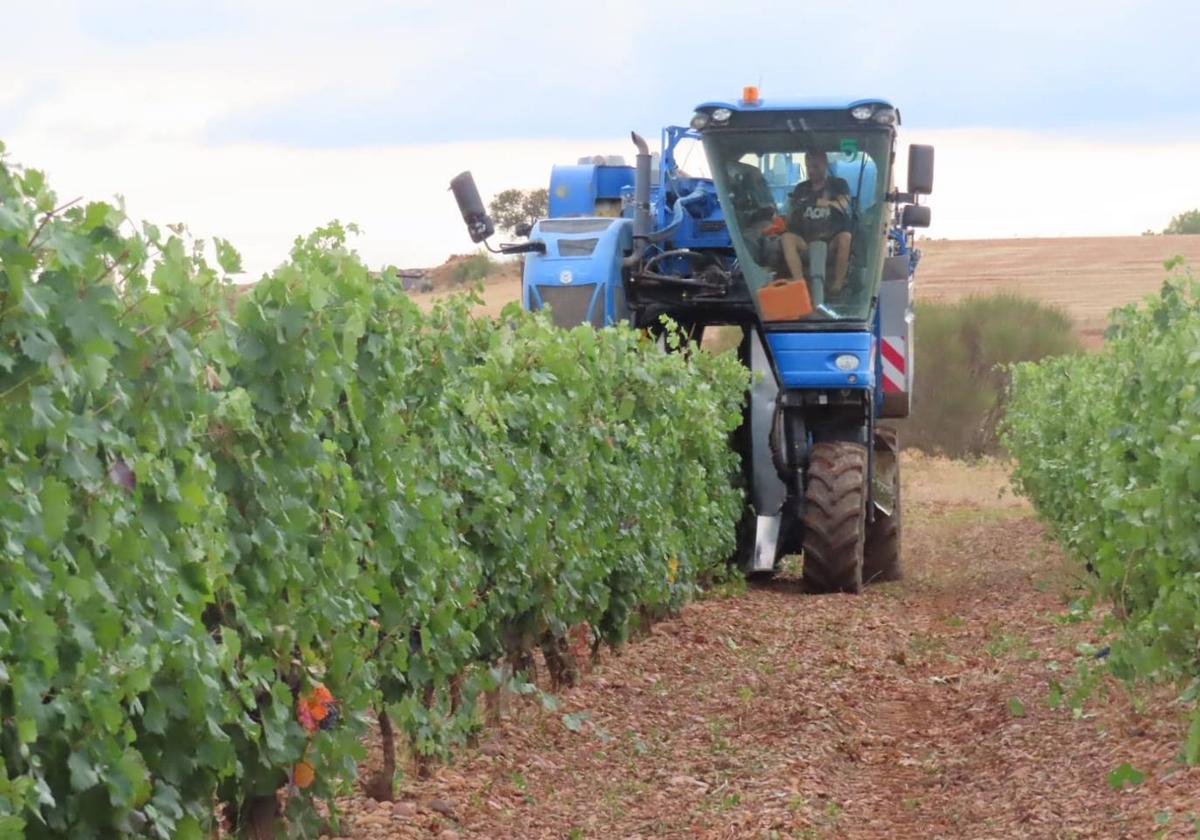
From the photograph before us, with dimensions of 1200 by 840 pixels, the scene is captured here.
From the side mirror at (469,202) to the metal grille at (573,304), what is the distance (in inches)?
32.6

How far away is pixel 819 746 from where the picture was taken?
775cm

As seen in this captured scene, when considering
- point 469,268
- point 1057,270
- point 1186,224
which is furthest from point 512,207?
point 1186,224

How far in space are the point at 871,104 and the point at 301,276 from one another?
7.59 meters

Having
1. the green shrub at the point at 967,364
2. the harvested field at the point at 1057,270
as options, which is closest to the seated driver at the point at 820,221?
the green shrub at the point at 967,364

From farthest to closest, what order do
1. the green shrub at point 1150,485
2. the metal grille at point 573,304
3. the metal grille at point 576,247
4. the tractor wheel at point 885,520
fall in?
the tractor wheel at point 885,520 → the metal grille at point 576,247 → the metal grille at point 573,304 → the green shrub at point 1150,485

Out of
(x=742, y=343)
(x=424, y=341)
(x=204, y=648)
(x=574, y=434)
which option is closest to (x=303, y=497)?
(x=204, y=648)

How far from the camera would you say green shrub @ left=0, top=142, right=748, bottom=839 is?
3424 mm

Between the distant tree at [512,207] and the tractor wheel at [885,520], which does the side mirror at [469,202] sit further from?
the distant tree at [512,207]

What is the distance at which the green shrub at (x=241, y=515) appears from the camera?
342 cm

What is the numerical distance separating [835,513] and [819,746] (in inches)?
185

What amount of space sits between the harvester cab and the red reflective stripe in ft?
0.05

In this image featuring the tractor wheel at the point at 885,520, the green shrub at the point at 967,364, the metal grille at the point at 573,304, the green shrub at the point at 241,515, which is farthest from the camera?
the green shrub at the point at 967,364

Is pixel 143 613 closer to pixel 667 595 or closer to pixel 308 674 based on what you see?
pixel 308 674

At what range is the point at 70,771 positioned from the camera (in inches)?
147
